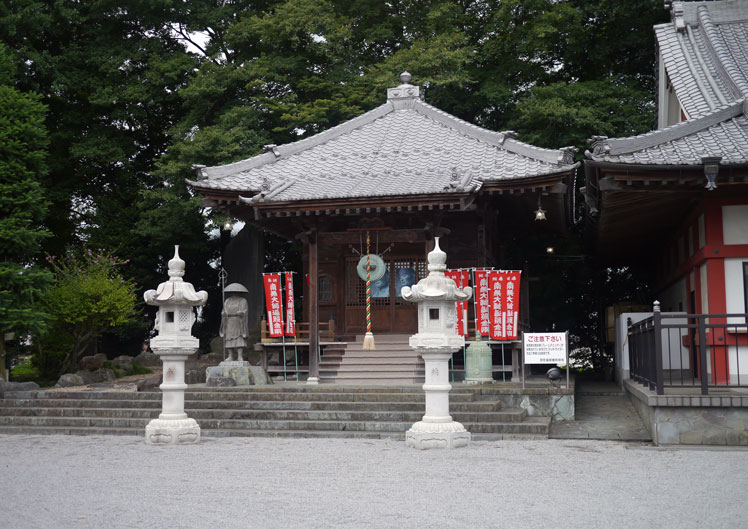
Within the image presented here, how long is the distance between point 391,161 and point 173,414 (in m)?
8.47

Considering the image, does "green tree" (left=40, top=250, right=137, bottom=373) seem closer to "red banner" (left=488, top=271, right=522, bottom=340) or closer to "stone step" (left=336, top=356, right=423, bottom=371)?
"stone step" (left=336, top=356, right=423, bottom=371)

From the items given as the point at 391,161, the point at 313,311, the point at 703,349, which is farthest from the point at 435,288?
the point at 391,161

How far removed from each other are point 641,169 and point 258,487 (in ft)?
23.7

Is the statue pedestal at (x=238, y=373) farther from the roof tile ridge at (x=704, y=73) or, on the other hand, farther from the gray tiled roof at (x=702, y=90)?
the roof tile ridge at (x=704, y=73)

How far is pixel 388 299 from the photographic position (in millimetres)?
17922

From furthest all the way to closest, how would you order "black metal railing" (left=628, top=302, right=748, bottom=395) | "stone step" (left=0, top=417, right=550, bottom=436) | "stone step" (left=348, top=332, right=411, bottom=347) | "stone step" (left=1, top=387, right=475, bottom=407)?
"stone step" (left=348, top=332, right=411, bottom=347)
"stone step" (left=1, top=387, right=475, bottom=407)
"stone step" (left=0, top=417, right=550, bottom=436)
"black metal railing" (left=628, top=302, right=748, bottom=395)

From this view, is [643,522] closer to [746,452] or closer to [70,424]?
[746,452]

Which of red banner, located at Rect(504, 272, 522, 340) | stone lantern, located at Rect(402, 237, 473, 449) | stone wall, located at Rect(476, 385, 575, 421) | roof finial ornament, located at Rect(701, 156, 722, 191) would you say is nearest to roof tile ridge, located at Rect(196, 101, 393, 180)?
red banner, located at Rect(504, 272, 522, 340)

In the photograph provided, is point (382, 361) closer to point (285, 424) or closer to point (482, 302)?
point (482, 302)

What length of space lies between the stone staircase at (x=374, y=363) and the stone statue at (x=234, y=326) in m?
1.81

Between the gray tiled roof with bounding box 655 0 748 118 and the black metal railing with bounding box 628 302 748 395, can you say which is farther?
the gray tiled roof with bounding box 655 0 748 118

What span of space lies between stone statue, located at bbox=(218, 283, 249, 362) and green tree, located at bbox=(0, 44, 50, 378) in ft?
15.3

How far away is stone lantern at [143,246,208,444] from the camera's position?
37.2 feet

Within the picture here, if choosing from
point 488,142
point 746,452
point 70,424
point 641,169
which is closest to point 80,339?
point 70,424
